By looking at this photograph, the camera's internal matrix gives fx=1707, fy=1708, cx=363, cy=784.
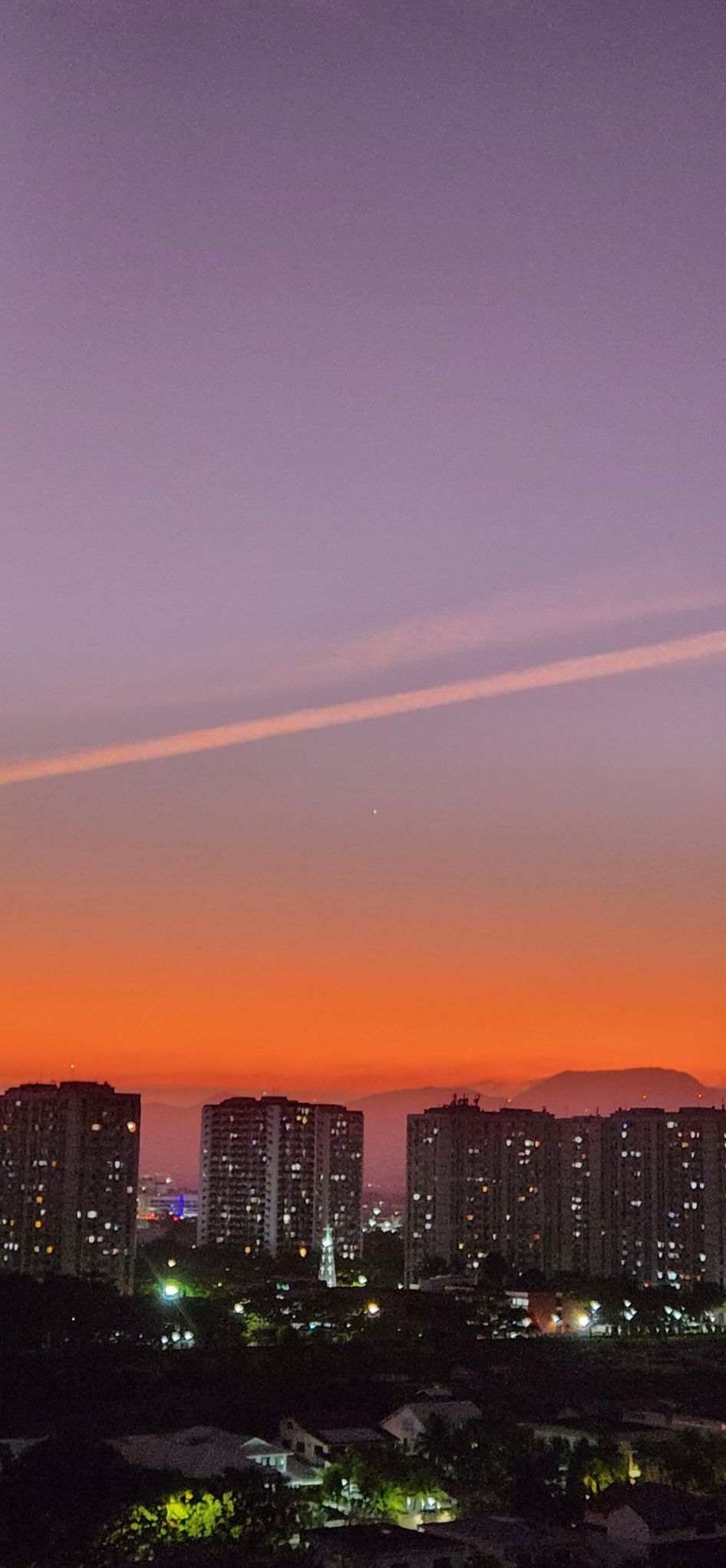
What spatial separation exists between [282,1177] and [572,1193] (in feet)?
33.9

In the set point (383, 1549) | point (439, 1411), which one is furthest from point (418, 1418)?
point (383, 1549)

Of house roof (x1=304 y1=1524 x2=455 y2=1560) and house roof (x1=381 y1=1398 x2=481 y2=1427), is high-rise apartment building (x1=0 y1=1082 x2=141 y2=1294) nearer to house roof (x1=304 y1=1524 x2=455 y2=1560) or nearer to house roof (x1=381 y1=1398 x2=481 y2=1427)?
house roof (x1=381 y1=1398 x2=481 y2=1427)

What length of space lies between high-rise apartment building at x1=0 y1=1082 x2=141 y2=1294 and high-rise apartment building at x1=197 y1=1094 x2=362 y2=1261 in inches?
477

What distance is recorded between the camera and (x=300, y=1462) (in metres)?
16.8

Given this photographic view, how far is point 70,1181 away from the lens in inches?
1337

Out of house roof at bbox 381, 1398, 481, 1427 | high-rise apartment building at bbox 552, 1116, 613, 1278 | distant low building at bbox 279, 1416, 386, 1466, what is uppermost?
high-rise apartment building at bbox 552, 1116, 613, 1278

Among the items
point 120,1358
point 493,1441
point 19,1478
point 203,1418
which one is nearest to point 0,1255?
point 120,1358

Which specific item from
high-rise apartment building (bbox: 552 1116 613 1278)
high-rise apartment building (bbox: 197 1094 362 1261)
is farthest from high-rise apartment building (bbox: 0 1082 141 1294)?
high-rise apartment building (bbox: 197 1094 362 1261)

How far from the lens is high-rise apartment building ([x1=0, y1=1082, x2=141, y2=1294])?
33000mm

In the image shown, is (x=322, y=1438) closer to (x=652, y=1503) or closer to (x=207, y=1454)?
Answer: (x=207, y=1454)

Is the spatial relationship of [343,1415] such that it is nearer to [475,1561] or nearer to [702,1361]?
[475,1561]

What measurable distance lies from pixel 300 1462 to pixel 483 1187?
80.2 feet

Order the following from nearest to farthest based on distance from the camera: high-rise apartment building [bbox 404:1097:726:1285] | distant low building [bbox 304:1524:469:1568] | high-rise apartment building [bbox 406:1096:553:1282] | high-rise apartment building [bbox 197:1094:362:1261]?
distant low building [bbox 304:1524:469:1568] < high-rise apartment building [bbox 404:1097:726:1285] < high-rise apartment building [bbox 406:1096:553:1282] < high-rise apartment building [bbox 197:1094:362:1261]

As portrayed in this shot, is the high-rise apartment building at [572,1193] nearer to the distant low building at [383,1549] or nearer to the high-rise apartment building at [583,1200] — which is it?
the high-rise apartment building at [583,1200]
